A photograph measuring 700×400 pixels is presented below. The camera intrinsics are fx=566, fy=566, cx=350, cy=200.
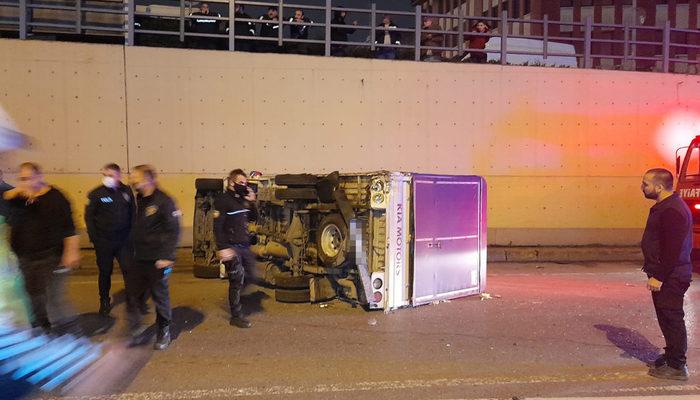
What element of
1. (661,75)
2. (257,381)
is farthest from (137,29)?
(661,75)

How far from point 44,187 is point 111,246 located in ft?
4.58

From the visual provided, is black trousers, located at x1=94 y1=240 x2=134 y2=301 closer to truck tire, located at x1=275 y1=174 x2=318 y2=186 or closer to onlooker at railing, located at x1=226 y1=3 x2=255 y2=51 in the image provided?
truck tire, located at x1=275 y1=174 x2=318 y2=186

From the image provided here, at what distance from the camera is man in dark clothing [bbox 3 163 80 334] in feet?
16.3

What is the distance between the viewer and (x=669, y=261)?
179 inches

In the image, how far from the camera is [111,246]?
6527 millimetres

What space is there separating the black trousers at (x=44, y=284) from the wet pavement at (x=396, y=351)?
619mm

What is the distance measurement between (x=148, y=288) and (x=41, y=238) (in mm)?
1040

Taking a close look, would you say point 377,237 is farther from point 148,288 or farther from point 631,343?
point 631,343

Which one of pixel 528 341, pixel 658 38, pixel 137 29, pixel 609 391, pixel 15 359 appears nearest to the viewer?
pixel 15 359

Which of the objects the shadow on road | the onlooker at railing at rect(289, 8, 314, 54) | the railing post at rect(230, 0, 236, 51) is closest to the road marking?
the shadow on road

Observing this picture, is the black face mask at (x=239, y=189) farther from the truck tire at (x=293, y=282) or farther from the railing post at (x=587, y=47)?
the railing post at (x=587, y=47)

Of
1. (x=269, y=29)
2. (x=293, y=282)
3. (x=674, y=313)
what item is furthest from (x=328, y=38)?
(x=674, y=313)

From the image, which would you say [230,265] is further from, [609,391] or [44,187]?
[609,391]

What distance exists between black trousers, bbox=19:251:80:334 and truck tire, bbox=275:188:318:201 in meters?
2.80
